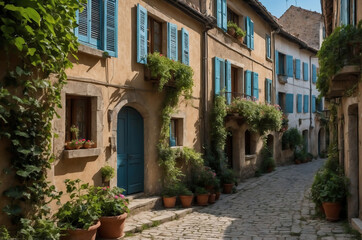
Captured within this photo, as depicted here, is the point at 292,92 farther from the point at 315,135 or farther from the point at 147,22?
the point at 147,22

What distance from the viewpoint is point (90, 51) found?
6734 mm

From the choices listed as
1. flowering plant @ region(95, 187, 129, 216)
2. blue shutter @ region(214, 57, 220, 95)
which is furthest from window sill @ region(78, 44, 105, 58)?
blue shutter @ region(214, 57, 220, 95)

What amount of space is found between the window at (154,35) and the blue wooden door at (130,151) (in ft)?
5.94

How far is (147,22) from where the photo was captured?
8.95 metres

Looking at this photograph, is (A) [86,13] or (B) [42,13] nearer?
(B) [42,13]

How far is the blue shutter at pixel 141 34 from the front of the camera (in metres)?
8.23

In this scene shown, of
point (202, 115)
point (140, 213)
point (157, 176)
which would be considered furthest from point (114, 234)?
point (202, 115)

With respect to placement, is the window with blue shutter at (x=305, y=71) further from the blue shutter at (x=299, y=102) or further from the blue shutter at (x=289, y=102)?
the blue shutter at (x=289, y=102)

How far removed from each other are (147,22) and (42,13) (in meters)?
4.36

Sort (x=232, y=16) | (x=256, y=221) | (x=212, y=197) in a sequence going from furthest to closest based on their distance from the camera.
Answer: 1. (x=232, y=16)
2. (x=212, y=197)
3. (x=256, y=221)

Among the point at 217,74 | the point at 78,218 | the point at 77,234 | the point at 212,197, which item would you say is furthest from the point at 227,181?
the point at 77,234

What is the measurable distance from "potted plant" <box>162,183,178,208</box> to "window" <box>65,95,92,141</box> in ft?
8.88

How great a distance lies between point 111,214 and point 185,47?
556 centimetres

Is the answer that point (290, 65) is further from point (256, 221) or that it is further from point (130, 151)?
point (130, 151)
